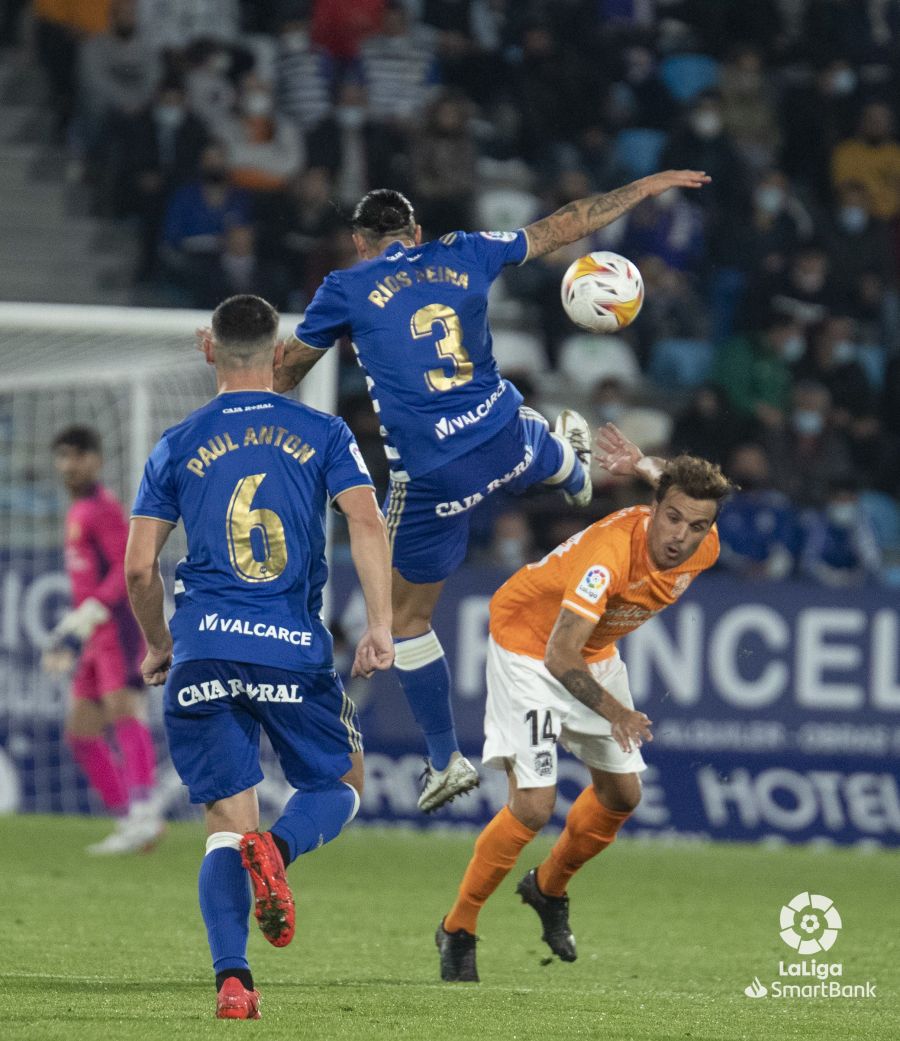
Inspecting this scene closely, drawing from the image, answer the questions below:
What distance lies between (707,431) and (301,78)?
16.4 feet

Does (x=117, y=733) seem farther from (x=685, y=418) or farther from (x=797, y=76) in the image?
(x=797, y=76)

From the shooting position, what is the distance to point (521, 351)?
16.2m

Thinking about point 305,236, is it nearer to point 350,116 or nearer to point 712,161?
point 350,116

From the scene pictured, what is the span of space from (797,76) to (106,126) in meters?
6.59

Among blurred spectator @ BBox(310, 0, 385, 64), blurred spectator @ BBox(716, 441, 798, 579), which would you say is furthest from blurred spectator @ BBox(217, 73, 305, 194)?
blurred spectator @ BBox(716, 441, 798, 579)

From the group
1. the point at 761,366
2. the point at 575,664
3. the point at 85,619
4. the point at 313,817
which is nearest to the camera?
the point at 313,817

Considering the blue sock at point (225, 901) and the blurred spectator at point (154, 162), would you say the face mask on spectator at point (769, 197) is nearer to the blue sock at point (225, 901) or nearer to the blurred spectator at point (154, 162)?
the blurred spectator at point (154, 162)

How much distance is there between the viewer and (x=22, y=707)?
1393 cm

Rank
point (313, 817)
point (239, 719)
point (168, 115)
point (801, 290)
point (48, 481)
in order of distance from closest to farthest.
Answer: point (239, 719) → point (313, 817) → point (48, 481) → point (168, 115) → point (801, 290)

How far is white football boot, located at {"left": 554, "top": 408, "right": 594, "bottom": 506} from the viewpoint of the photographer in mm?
8422

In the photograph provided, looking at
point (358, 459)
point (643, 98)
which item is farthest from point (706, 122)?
point (358, 459)

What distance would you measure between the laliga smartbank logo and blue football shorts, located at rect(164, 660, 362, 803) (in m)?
2.04

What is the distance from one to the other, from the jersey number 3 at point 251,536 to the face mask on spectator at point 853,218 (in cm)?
1213

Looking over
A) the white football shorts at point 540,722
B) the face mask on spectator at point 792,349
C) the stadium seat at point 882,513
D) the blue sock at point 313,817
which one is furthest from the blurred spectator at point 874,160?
the blue sock at point 313,817
